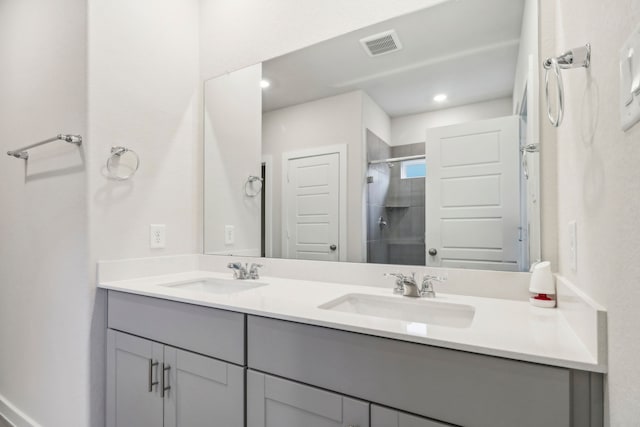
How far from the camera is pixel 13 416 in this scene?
1.82m

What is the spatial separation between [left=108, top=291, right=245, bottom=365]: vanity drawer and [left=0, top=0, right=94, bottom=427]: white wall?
0.65 feet

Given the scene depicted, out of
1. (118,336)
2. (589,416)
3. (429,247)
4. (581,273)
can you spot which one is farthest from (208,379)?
(581,273)

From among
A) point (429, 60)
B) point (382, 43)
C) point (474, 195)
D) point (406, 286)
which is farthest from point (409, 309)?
point (382, 43)

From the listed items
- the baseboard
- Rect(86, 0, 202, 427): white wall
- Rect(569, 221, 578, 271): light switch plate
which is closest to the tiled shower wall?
Rect(569, 221, 578, 271): light switch plate

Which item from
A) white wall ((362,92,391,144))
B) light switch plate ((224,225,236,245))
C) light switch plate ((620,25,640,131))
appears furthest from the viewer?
light switch plate ((224,225,236,245))

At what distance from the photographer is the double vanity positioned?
67 cm

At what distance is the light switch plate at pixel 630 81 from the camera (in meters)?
0.47

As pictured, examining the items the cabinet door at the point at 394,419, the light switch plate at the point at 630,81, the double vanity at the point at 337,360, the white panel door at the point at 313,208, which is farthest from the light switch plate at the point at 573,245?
the white panel door at the point at 313,208

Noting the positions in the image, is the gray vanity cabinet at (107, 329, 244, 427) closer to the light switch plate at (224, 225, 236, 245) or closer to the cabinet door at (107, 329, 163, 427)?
the cabinet door at (107, 329, 163, 427)

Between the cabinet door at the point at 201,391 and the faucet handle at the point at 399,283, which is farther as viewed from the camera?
the faucet handle at the point at 399,283

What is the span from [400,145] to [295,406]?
3.32 feet

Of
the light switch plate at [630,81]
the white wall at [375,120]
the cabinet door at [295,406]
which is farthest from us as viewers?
the white wall at [375,120]

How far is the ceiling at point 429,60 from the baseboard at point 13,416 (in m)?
2.22

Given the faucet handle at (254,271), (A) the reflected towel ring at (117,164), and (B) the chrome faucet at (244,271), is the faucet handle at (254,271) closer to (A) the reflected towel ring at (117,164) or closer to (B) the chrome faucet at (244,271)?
(B) the chrome faucet at (244,271)
